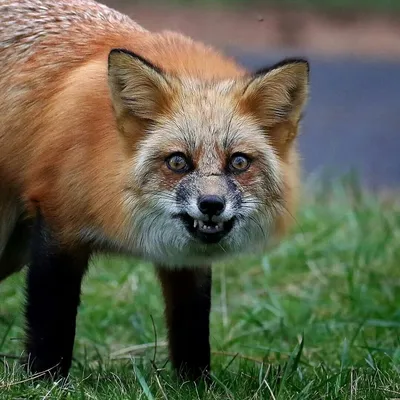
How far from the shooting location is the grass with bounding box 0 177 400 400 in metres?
5.55

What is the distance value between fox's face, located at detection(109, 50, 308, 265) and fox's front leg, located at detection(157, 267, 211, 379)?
0.66 m

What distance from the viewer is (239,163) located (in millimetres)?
5375

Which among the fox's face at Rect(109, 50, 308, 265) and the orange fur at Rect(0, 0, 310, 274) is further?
the orange fur at Rect(0, 0, 310, 274)

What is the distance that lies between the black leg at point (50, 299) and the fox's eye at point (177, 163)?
33.8 inches

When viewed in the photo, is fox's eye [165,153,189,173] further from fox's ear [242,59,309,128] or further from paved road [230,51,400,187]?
paved road [230,51,400,187]

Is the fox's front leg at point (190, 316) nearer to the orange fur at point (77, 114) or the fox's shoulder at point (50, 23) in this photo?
the orange fur at point (77, 114)

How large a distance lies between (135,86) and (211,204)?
0.89 m

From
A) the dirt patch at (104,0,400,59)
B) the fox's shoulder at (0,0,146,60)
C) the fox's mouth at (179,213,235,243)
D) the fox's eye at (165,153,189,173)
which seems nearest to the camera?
the fox's mouth at (179,213,235,243)

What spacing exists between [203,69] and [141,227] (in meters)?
1.05

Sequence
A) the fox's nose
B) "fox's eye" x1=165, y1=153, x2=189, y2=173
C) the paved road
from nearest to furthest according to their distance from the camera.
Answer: the fox's nose → "fox's eye" x1=165, y1=153, x2=189, y2=173 → the paved road

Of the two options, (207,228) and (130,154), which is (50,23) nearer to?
(130,154)

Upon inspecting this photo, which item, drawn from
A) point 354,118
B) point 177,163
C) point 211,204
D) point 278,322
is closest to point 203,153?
point 177,163

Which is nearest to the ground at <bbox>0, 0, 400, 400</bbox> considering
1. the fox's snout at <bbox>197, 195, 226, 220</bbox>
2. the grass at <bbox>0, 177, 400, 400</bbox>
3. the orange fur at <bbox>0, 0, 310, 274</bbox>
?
the grass at <bbox>0, 177, 400, 400</bbox>

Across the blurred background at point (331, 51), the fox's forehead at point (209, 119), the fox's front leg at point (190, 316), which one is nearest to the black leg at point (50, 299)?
the fox's front leg at point (190, 316)
